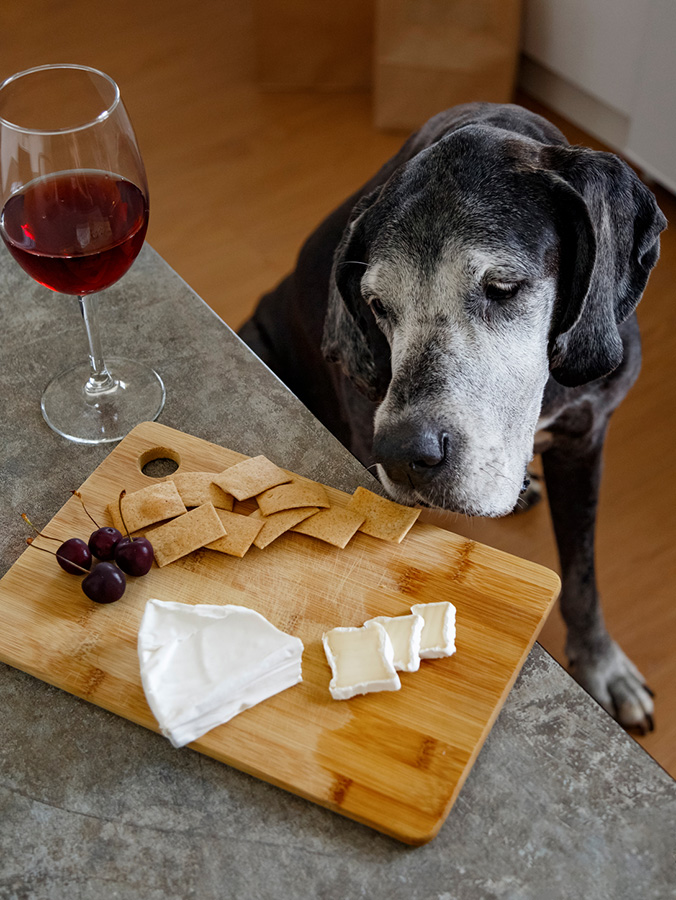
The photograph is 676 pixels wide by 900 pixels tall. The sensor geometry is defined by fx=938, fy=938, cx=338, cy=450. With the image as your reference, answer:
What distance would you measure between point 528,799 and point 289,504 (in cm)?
42

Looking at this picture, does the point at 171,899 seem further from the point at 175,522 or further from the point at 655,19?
the point at 655,19

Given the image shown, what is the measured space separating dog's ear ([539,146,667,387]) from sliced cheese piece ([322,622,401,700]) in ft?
1.79

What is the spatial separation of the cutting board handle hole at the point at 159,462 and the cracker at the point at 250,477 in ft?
0.29

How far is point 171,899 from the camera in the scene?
33.1 inches

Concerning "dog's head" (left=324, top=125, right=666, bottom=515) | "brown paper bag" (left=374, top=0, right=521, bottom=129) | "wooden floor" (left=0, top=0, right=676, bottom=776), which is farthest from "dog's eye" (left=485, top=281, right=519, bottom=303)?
"brown paper bag" (left=374, top=0, right=521, bottom=129)

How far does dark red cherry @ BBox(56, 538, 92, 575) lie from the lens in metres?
1.03

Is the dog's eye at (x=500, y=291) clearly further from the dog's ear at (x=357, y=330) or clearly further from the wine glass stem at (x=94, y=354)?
the wine glass stem at (x=94, y=354)

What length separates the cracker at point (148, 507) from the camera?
1100mm

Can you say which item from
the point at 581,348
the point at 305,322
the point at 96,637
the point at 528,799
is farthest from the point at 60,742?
the point at 305,322

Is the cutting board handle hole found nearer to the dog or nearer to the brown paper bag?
the dog

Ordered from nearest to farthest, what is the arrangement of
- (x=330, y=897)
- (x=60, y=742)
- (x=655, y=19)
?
(x=330, y=897)
(x=60, y=742)
(x=655, y=19)

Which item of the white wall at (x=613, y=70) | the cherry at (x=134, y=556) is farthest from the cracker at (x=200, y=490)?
the white wall at (x=613, y=70)

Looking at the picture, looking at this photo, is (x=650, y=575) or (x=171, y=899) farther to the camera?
(x=650, y=575)

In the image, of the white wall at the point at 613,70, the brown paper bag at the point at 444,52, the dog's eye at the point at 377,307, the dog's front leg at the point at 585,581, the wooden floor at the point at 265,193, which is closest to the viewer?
the dog's eye at the point at 377,307
